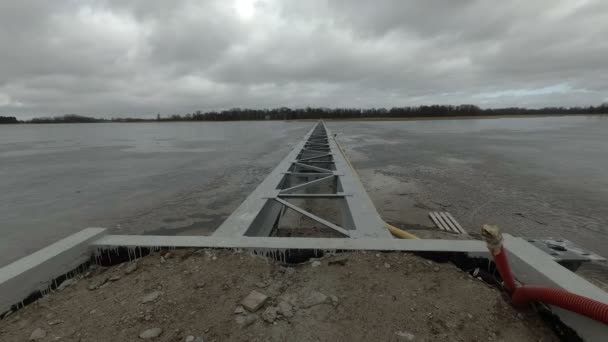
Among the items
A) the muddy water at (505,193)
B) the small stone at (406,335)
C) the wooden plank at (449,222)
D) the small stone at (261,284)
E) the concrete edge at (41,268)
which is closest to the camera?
the small stone at (406,335)

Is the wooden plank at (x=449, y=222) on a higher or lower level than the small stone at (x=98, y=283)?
lower

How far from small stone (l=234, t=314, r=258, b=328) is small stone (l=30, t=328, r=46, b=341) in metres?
0.98

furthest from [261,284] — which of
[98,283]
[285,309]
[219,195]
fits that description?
[219,195]

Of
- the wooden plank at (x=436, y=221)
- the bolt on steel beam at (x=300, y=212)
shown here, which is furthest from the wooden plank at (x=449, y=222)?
the bolt on steel beam at (x=300, y=212)

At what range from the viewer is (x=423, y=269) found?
6.05ft

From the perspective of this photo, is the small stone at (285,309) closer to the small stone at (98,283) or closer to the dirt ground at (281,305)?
the dirt ground at (281,305)

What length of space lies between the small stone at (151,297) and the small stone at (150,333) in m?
0.24

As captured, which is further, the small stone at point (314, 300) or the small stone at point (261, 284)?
the small stone at point (261, 284)

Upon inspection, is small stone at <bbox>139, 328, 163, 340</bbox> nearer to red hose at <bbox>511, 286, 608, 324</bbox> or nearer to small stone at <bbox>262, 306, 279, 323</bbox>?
small stone at <bbox>262, 306, 279, 323</bbox>

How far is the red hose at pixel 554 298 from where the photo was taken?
3.93ft

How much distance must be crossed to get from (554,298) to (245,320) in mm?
1562

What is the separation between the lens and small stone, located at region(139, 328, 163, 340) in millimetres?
1389

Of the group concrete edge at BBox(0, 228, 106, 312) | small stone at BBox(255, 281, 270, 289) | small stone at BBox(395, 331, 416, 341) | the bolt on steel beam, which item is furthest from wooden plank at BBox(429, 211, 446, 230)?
concrete edge at BBox(0, 228, 106, 312)

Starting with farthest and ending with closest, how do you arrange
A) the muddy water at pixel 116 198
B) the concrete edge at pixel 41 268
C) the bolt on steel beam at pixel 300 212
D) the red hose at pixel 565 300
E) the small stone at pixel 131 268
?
the muddy water at pixel 116 198 < the bolt on steel beam at pixel 300 212 < the small stone at pixel 131 268 < the concrete edge at pixel 41 268 < the red hose at pixel 565 300
